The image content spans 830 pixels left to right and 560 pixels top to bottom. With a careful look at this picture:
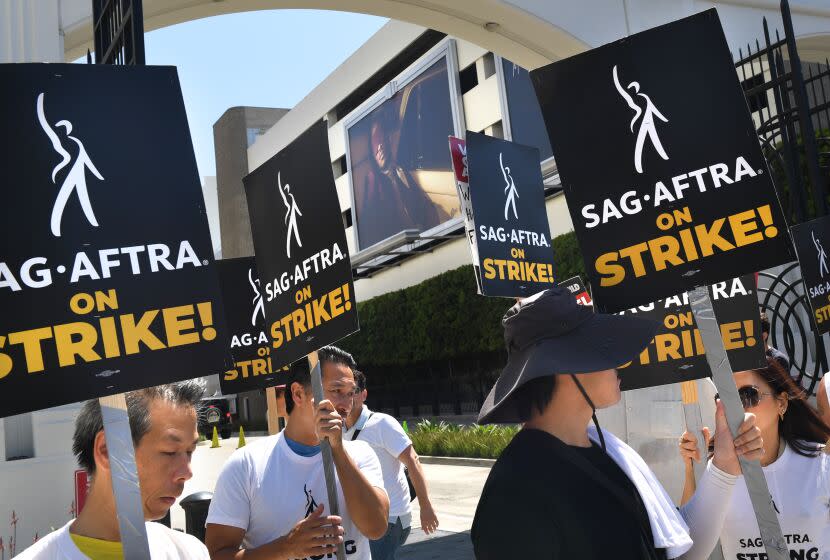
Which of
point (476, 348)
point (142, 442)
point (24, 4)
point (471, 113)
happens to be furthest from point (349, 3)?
point (471, 113)

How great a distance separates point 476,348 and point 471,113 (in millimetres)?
8610

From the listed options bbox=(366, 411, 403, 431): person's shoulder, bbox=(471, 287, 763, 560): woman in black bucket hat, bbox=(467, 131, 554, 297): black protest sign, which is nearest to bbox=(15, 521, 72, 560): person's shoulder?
bbox=(471, 287, 763, 560): woman in black bucket hat

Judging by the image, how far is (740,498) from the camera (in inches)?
118

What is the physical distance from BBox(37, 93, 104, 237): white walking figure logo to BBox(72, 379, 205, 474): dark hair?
0.49 metres

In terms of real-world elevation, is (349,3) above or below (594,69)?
above

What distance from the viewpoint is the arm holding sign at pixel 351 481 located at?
10.7ft

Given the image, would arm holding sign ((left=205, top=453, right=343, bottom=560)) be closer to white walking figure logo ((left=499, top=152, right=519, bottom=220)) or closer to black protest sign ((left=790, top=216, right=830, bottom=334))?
black protest sign ((left=790, top=216, right=830, bottom=334))

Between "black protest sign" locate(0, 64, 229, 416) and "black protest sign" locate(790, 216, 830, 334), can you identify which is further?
"black protest sign" locate(790, 216, 830, 334)

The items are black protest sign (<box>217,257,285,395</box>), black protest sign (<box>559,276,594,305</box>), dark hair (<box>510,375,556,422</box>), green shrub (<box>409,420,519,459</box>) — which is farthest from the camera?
green shrub (<box>409,420,519,459</box>)

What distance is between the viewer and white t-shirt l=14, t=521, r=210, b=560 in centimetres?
196

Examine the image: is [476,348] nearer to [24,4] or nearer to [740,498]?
[24,4]

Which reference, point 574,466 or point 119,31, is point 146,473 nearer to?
point 574,466

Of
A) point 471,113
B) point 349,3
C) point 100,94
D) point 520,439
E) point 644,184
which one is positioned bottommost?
point 520,439

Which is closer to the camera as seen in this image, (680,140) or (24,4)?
(680,140)
